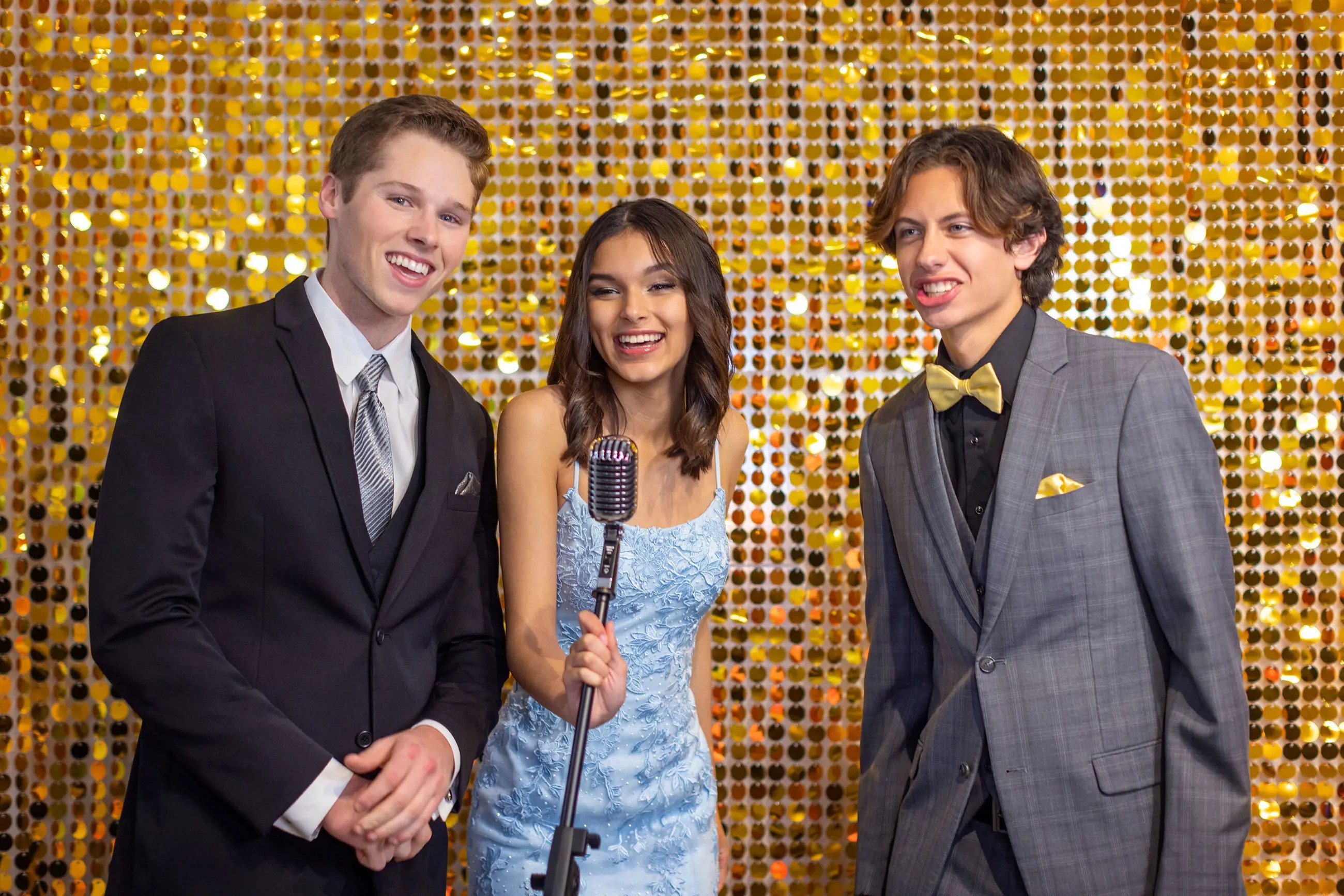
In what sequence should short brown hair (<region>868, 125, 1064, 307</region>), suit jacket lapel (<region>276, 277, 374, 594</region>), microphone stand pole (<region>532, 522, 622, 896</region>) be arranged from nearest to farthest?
microphone stand pole (<region>532, 522, 622, 896</region>)
suit jacket lapel (<region>276, 277, 374, 594</region>)
short brown hair (<region>868, 125, 1064, 307</region>)

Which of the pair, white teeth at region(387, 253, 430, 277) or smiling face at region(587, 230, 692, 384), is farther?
smiling face at region(587, 230, 692, 384)

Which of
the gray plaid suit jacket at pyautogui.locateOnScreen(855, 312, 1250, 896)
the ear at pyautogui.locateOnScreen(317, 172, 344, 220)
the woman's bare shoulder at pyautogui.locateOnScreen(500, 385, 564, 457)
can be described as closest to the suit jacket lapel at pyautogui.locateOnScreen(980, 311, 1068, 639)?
the gray plaid suit jacket at pyautogui.locateOnScreen(855, 312, 1250, 896)

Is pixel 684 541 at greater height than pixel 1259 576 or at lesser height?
greater

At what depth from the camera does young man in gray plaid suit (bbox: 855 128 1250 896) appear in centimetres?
192

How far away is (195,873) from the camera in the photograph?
5.51 ft

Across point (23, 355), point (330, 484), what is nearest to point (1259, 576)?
point (330, 484)

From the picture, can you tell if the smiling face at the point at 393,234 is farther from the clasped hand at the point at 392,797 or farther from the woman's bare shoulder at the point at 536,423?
the clasped hand at the point at 392,797

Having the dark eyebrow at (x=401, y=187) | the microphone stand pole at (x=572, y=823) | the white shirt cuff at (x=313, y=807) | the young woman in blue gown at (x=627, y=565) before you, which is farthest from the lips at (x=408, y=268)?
the white shirt cuff at (x=313, y=807)

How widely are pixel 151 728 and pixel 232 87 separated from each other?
2752 mm

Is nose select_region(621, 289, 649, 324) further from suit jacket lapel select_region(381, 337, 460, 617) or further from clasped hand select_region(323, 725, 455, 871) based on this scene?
clasped hand select_region(323, 725, 455, 871)

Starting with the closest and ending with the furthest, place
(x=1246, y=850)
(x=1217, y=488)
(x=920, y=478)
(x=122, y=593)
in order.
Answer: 1. (x=122, y=593)
2. (x=1217, y=488)
3. (x=920, y=478)
4. (x=1246, y=850)

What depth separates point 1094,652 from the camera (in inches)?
79.3

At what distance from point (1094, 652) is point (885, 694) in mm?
485

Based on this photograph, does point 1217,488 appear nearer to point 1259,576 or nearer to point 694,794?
point 694,794
